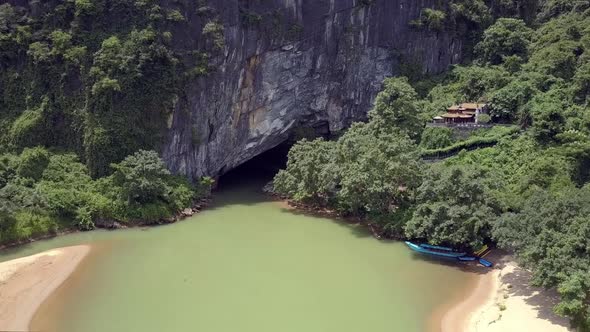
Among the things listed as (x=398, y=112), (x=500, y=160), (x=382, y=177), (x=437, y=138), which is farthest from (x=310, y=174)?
(x=500, y=160)

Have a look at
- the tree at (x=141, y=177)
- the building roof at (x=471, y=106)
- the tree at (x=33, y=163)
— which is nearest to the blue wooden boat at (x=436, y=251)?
the building roof at (x=471, y=106)

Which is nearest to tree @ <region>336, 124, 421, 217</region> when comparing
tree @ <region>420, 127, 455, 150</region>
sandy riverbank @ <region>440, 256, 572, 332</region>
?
tree @ <region>420, 127, 455, 150</region>

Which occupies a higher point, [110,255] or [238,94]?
[238,94]

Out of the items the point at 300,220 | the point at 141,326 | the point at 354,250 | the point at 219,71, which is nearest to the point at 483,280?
the point at 354,250

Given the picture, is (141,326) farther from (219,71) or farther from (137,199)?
(219,71)

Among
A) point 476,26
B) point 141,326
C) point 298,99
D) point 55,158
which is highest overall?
point 476,26

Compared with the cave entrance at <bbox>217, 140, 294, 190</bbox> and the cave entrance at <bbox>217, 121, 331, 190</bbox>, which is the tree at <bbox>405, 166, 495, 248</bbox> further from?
the cave entrance at <bbox>217, 140, 294, 190</bbox>

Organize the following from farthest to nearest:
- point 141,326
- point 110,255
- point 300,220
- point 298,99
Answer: point 298,99
point 300,220
point 110,255
point 141,326
